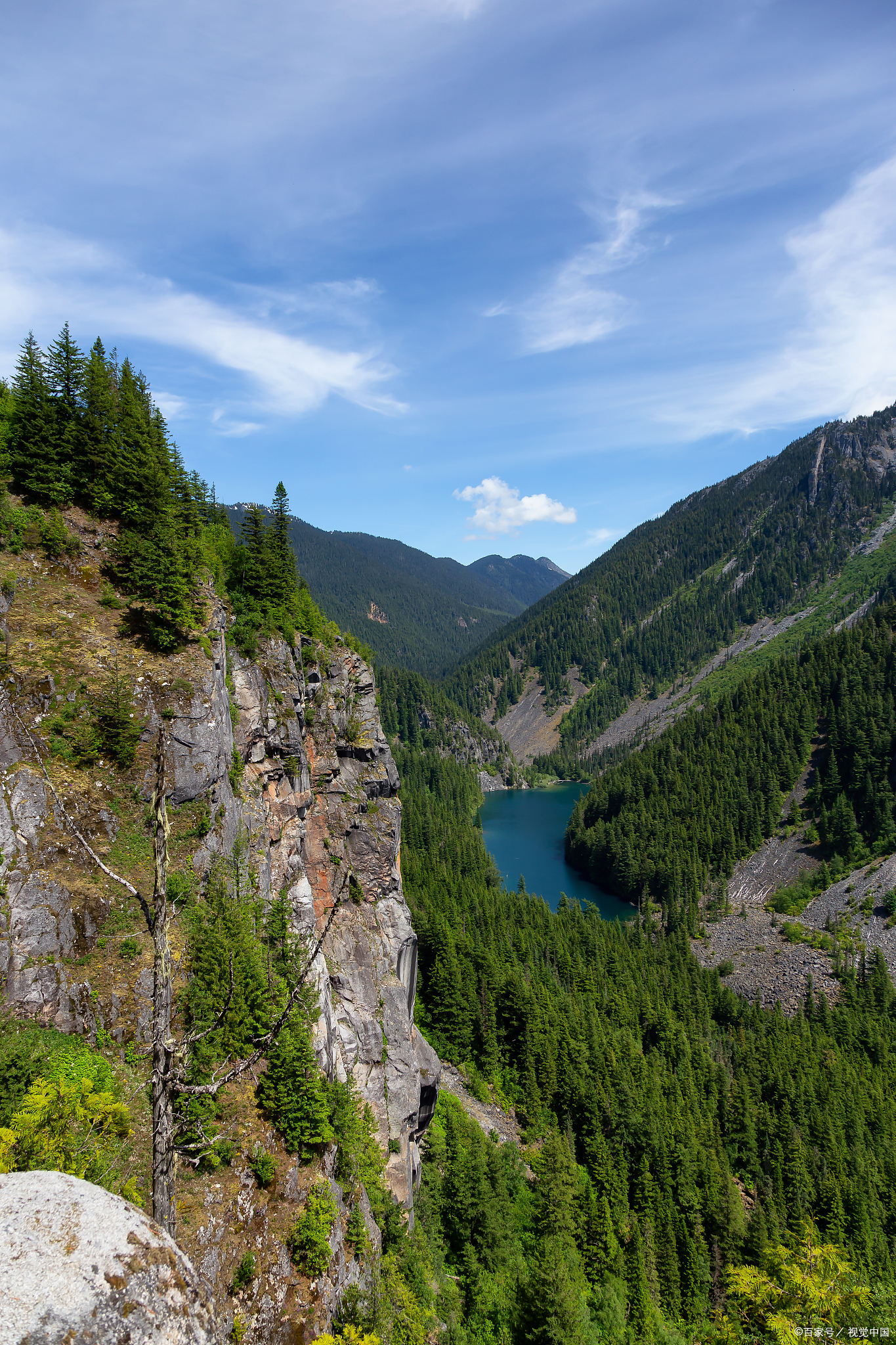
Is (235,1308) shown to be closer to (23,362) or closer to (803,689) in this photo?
(23,362)

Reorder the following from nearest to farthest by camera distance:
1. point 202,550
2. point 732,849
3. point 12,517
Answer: point 12,517
point 202,550
point 732,849

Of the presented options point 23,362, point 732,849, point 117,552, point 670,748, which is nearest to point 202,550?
point 117,552

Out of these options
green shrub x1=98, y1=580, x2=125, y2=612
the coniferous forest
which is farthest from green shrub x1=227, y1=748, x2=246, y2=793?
green shrub x1=98, y1=580, x2=125, y2=612

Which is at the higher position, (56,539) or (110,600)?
(56,539)

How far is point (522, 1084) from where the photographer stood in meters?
51.3

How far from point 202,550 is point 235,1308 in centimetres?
2628

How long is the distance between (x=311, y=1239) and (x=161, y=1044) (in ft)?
43.6

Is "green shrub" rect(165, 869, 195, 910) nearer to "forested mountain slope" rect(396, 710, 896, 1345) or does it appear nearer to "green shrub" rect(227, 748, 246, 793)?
"green shrub" rect(227, 748, 246, 793)

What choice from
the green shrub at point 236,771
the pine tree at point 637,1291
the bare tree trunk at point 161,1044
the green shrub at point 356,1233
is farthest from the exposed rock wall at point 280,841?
the pine tree at point 637,1291

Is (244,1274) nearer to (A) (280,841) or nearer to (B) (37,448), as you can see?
(A) (280,841)

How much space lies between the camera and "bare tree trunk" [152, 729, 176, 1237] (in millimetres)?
6504

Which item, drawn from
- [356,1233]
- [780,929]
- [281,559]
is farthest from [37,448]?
[780,929]

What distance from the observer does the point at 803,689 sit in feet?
458

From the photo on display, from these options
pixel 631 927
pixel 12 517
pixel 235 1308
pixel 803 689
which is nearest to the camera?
pixel 235 1308
